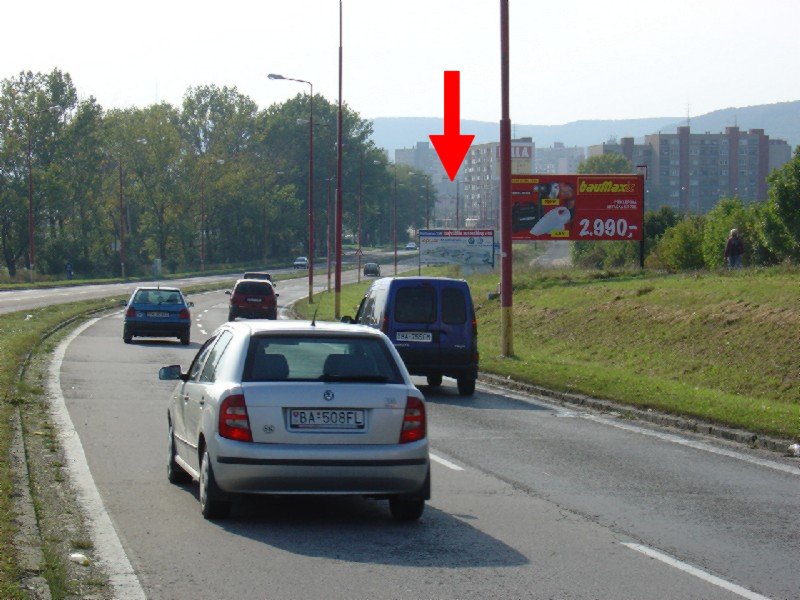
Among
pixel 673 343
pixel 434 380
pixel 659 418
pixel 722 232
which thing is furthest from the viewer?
pixel 722 232

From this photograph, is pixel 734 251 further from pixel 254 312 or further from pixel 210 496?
pixel 210 496

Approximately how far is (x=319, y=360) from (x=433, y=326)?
473 inches

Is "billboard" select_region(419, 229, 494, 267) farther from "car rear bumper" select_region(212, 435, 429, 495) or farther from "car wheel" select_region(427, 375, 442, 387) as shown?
"car rear bumper" select_region(212, 435, 429, 495)

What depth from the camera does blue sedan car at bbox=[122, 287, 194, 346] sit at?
33.5 meters

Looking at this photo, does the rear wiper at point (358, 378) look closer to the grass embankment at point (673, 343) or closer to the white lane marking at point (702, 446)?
the white lane marking at point (702, 446)

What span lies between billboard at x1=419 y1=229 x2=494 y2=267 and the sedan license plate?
57.6m

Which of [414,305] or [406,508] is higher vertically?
[414,305]

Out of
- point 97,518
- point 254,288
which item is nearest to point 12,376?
point 97,518

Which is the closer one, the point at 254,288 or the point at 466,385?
the point at 466,385

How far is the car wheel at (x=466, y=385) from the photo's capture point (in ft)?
69.9

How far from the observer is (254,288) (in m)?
45.3

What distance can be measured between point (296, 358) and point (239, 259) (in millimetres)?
132832

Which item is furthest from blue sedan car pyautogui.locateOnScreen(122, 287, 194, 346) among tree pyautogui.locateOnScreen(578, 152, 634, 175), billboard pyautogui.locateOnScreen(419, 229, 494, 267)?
tree pyautogui.locateOnScreen(578, 152, 634, 175)

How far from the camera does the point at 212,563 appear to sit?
7.84 m
